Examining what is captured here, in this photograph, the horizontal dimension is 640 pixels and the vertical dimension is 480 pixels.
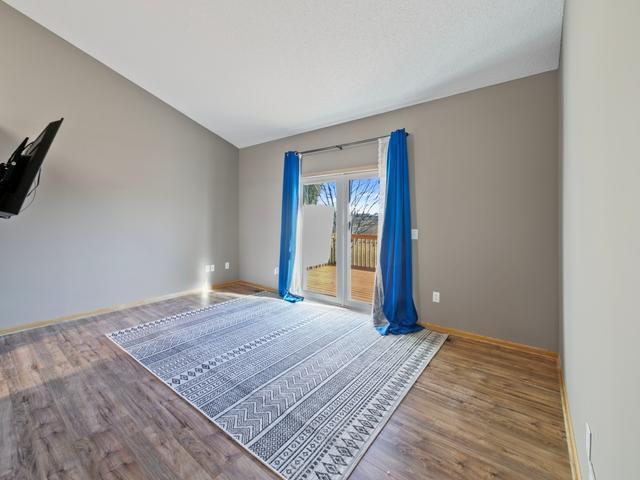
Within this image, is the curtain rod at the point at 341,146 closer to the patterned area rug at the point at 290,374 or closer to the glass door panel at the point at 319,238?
the glass door panel at the point at 319,238

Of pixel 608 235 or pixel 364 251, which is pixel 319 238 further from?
pixel 608 235

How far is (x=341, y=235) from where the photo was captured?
398 cm

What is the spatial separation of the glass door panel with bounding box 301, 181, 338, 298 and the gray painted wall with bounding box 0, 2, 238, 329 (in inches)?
71.8

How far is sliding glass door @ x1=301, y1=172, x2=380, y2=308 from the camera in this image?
380cm

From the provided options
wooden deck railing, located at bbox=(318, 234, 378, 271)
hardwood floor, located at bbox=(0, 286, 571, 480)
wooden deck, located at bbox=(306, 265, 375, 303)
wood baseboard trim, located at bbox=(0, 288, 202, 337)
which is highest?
wooden deck railing, located at bbox=(318, 234, 378, 271)

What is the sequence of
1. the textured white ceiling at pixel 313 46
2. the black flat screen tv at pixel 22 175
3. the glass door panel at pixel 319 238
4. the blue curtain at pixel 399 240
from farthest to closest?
the glass door panel at pixel 319 238
the blue curtain at pixel 399 240
the black flat screen tv at pixel 22 175
the textured white ceiling at pixel 313 46

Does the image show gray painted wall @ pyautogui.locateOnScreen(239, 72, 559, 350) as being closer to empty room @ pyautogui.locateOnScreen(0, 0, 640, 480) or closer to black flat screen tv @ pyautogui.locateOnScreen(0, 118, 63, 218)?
empty room @ pyautogui.locateOnScreen(0, 0, 640, 480)

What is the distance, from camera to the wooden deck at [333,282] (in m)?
3.94

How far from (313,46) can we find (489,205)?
232 cm

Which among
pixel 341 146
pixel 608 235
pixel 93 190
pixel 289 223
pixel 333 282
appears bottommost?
pixel 333 282

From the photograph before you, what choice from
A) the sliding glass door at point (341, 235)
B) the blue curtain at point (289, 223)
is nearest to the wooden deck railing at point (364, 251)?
the sliding glass door at point (341, 235)

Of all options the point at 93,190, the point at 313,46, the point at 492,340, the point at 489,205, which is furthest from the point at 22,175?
the point at 492,340

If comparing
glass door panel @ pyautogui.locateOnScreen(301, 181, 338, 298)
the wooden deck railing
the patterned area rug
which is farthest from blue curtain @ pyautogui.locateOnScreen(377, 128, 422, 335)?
glass door panel @ pyautogui.locateOnScreen(301, 181, 338, 298)

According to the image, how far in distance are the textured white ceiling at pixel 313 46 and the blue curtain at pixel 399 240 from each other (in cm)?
67
